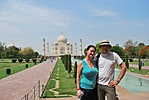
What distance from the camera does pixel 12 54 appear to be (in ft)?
163

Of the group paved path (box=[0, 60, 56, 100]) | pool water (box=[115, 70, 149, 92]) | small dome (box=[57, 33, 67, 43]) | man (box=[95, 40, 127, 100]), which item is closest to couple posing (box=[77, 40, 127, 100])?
man (box=[95, 40, 127, 100])

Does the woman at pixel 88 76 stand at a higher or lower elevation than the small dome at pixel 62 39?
lower

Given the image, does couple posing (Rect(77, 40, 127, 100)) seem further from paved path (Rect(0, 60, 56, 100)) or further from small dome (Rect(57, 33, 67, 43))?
small dome (Rect(57, 33, 67, 43))

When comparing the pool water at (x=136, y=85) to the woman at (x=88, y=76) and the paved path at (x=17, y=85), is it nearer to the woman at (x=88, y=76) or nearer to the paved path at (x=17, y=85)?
the paved path at (x=17, y=85)

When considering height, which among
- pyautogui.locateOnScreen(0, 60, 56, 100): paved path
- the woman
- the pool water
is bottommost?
the pool water

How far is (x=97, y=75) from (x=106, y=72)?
4.4 inches

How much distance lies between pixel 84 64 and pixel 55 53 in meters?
79.4

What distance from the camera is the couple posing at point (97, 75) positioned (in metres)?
2.46

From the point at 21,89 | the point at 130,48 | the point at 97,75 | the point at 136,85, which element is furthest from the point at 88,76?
the point at 130,48

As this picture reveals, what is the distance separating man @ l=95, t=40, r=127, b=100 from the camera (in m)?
2.52

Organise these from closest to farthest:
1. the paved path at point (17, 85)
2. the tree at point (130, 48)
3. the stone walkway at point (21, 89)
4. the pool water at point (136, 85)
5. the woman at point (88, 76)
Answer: the woman at point (88, 76)
the stone walkway at point (21, 89)
the paved path at point (17, 85)
the pool water at point (136, 85)
the tree at point (130, 48)

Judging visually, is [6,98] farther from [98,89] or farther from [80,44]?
[80,44]

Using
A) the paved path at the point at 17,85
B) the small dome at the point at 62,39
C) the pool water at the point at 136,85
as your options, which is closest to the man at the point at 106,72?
the paved path at the point at 17,85

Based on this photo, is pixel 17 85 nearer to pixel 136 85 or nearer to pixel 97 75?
pixel 136 85
